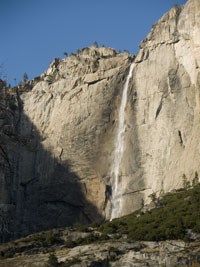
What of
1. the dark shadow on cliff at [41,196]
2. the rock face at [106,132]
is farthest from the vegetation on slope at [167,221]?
the dark shadow on cliff at [41,196]

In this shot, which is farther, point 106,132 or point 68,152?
point 68,152

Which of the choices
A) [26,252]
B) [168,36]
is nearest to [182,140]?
[168,36]

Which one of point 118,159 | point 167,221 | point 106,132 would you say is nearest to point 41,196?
point 118,159

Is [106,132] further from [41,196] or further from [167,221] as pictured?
[167,221]

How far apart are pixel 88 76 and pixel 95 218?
1828 centimetres

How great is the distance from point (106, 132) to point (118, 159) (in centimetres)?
391

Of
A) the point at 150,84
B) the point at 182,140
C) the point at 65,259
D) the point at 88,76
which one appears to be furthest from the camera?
the point at 88,76

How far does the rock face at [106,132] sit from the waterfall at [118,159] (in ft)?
1.89

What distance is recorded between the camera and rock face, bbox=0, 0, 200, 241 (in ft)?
218

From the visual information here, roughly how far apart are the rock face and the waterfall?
1.89 ft

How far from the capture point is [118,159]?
7094cm

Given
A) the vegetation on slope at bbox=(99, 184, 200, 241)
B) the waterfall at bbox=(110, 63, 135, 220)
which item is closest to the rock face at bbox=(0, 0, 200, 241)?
the waterfall at bbox=(110, 63, 135, 220)

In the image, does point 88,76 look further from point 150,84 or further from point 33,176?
point 33,176

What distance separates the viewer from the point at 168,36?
71312 mm
